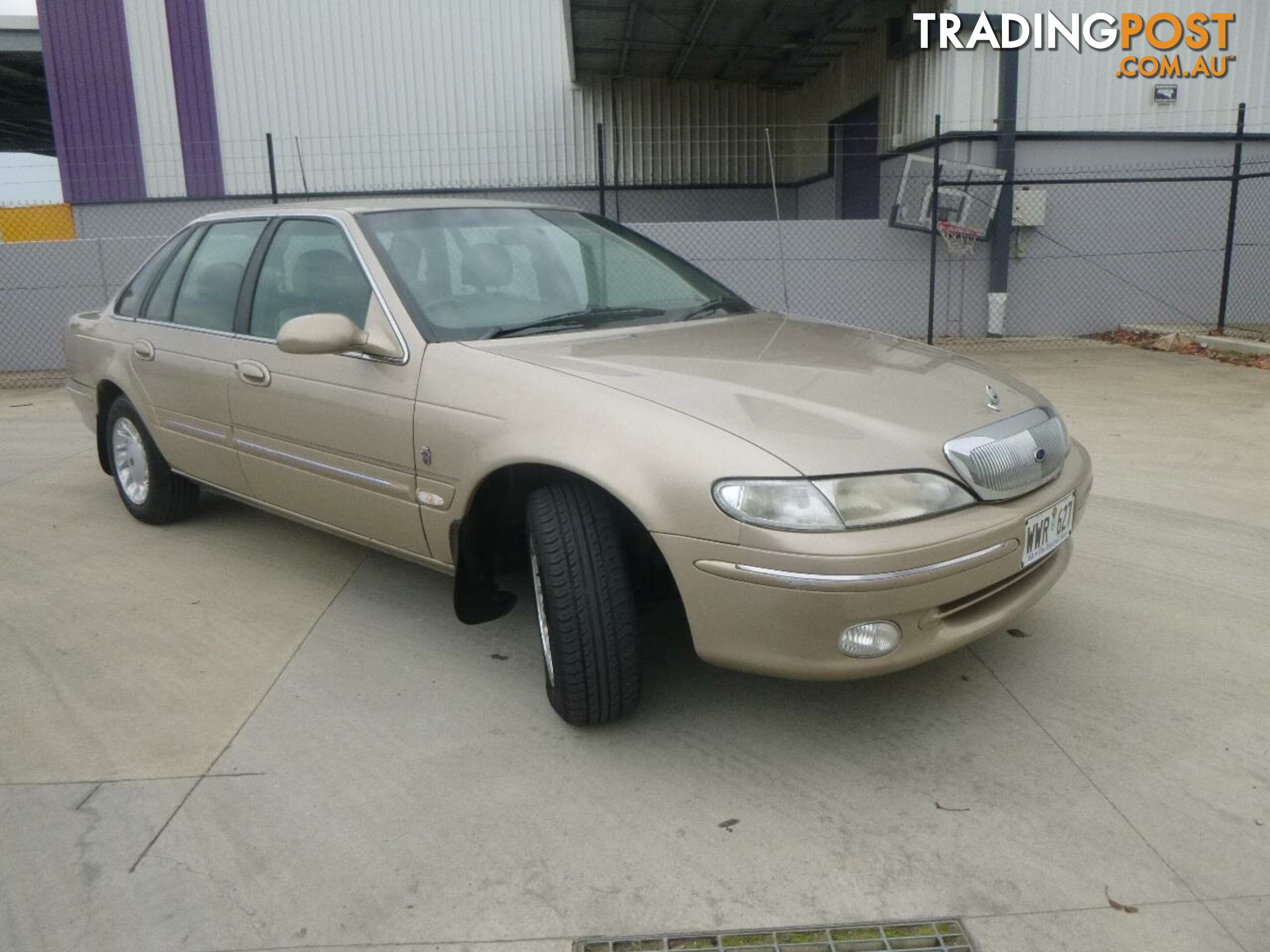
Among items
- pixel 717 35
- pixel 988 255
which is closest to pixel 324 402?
pixel 988 255

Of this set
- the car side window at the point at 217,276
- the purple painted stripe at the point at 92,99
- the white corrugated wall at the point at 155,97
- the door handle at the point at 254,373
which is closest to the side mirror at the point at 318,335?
the door handle at the point at 254,373

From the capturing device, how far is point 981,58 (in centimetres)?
1105

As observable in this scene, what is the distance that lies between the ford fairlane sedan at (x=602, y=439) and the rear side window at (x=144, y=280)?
0.30m

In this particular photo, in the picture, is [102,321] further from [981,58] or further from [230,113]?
[230,113]

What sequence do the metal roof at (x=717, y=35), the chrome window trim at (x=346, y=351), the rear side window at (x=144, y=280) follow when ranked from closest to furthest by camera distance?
the chrome window trim at (x=346, y=351), the rear side window at (x=144, y=280), the metal roof at (x=717, y=35)

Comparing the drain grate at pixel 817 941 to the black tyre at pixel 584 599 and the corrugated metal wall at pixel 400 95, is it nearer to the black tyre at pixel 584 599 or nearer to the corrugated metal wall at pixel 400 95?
the black tyre at pixel 584 599

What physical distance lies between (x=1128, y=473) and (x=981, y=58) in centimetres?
692

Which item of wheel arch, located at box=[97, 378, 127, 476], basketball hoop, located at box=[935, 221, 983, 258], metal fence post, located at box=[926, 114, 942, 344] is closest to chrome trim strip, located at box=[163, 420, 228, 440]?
wheel arch, located at box=[97, 378, 127, 476]

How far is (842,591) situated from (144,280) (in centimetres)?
392

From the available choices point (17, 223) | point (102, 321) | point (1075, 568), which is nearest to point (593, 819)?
point (1075, 568)

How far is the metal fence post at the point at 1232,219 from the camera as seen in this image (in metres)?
10.5

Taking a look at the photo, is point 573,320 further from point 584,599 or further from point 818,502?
point 818,502

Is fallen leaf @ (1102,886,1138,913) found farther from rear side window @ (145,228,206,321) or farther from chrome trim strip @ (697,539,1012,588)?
rear side window @ (145,228,206,321)

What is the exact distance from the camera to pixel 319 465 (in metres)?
3.71
